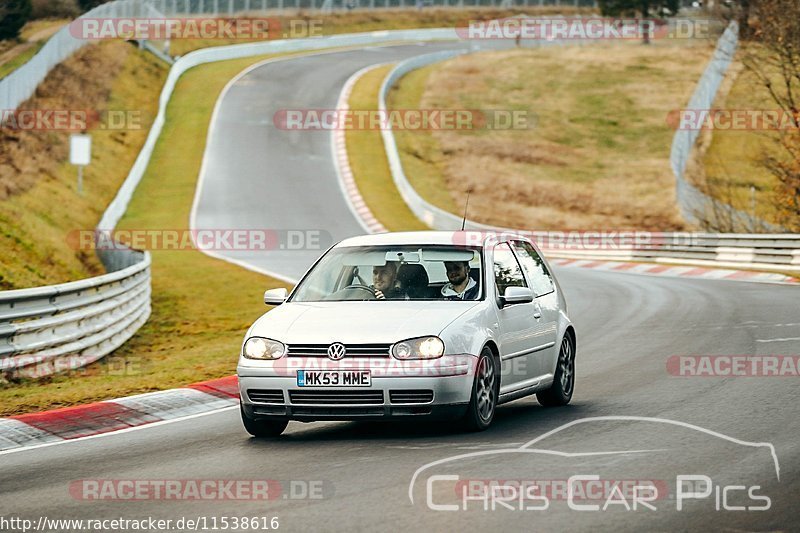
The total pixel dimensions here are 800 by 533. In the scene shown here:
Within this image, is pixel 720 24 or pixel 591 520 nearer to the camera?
pixel 591 520

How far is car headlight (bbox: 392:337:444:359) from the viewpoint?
952 centimetres

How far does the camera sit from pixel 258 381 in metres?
9.77

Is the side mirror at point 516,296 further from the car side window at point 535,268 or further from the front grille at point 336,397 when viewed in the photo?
the front grille at point 336,397

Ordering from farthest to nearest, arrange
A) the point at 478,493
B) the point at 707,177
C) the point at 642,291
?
the point at 707,177, the point at 642,291, the point at 478,493

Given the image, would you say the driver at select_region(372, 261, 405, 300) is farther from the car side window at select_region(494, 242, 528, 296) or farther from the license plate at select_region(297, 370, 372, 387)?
the license plate at select_region(297, 370, 372, 387)

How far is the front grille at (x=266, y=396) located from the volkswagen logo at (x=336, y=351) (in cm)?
50

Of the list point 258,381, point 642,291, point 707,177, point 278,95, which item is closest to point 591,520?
point 258,381

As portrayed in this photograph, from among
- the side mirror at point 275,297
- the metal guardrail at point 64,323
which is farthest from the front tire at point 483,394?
the metal guardrail at point 64,323

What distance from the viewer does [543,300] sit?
38.6 ft

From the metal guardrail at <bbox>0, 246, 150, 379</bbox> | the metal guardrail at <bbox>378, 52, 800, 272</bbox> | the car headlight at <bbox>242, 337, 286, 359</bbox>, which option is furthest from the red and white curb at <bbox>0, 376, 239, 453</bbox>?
the metal guardrail at <bbox>378, 52, 800, 272</bbox>

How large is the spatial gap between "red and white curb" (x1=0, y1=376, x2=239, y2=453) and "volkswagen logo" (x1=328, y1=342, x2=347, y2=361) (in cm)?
246

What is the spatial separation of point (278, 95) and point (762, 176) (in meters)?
24.0

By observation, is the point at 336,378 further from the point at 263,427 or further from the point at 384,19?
the point at 384,19

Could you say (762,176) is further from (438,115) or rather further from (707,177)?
(438,115)
